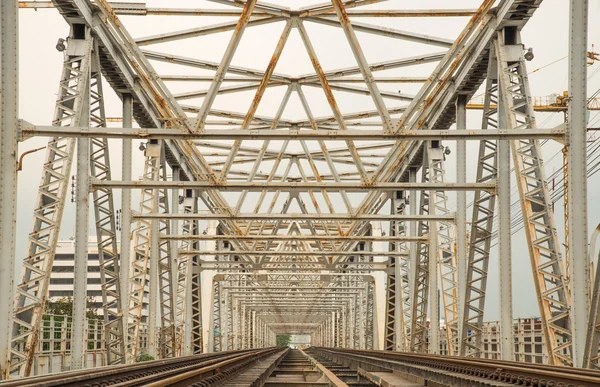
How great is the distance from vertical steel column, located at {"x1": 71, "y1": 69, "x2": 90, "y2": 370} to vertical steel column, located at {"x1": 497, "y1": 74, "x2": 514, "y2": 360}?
9760 millimetres

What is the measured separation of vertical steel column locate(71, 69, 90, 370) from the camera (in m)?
18.6

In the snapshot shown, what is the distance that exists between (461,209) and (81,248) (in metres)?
10.9

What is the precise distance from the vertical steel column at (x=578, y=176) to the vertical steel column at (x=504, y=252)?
3711mm

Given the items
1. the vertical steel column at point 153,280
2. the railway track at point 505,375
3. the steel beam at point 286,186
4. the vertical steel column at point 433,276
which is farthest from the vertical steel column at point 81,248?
the vertical steel column at point 433,276

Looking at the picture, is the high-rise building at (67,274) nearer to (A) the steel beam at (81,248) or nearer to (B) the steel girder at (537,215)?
(A) the steel beam at (81,248)

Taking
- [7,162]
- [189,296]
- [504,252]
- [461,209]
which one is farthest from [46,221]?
[189,296]

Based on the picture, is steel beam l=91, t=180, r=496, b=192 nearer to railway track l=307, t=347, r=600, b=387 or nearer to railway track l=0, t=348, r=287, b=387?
railway track l=0, t=348, r=287, b=387

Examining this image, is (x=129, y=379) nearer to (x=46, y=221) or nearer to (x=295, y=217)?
(x=46, y=221)

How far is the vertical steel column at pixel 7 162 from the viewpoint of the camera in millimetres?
14828

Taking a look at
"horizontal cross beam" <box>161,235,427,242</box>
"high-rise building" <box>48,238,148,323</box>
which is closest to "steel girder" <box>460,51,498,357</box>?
"horizontal cross beam" <box>161,235,427,242</box>

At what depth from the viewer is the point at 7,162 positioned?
49.9ft

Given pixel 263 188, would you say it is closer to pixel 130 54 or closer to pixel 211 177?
pixel 211 177

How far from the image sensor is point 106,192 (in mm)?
21000

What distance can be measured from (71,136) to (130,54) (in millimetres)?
5045
